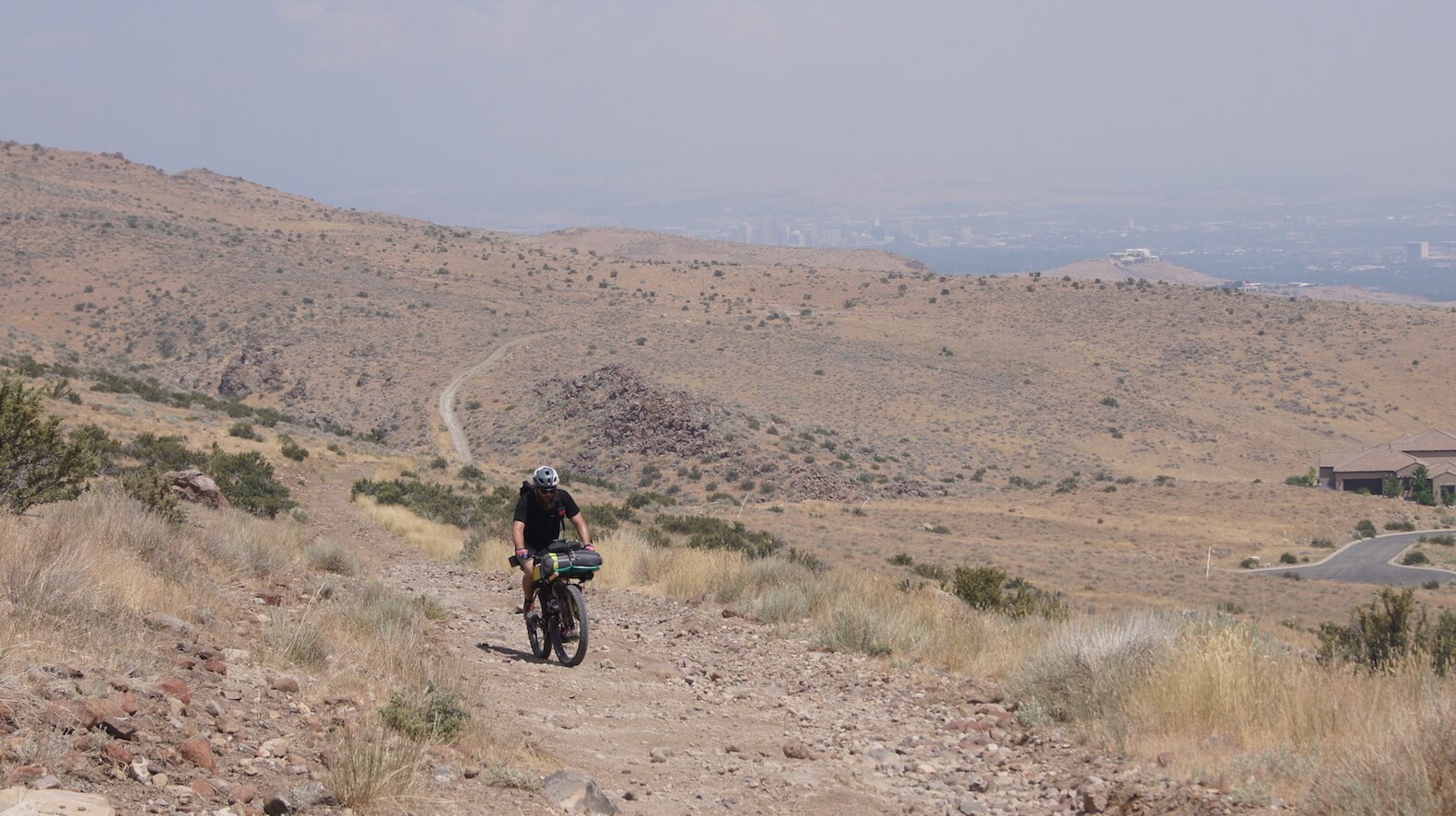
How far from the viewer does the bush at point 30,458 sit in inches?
416

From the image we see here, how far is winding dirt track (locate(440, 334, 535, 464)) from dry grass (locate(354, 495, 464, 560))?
1839 centimetres

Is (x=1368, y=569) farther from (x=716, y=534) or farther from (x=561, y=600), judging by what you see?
(x=561, y=600)

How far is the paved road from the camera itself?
1277 inches

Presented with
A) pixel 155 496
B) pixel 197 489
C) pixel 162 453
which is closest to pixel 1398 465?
pixel 162 453

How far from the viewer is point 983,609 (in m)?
12.1

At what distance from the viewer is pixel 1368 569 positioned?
34062 mm

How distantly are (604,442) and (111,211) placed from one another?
6149cm

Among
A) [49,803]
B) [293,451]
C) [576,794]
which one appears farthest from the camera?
[293,451]

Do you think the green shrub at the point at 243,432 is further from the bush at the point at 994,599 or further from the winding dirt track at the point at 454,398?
the bush at the point at 994,599

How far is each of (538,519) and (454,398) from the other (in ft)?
158

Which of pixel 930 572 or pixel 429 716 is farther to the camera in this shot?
pixel 930 572

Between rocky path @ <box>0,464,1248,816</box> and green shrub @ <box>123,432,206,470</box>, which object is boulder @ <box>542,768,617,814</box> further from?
green shrub @ <box>123,432,206,470</box>

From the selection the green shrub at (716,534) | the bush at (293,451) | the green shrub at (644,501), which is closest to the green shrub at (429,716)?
the green shrub at (716,534)

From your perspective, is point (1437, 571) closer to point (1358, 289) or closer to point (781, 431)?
point (781, 431)
